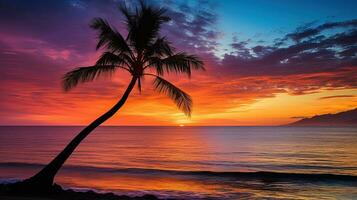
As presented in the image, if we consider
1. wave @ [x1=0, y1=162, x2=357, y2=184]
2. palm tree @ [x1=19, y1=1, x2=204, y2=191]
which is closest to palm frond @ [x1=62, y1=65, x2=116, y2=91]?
palm tree @ [x1=19, y1=1, x2=204, y2=191]

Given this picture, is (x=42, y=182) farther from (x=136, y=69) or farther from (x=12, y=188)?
(x=136, y=69)

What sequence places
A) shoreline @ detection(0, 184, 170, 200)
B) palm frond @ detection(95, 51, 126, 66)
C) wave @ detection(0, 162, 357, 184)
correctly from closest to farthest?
shoreline @ detection(0, 184, 170, 200) → palm frond @ detection(95, 51, 126, 66) → wave @ detection(0, 162, 357, 184)

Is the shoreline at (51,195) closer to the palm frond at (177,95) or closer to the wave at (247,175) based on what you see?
the palm frond at (177,95)

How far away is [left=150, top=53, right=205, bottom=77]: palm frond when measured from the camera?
15.6 m

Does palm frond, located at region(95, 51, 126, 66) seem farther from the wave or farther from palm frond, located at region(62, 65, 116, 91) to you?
the wave

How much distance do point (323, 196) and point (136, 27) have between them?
541 inches

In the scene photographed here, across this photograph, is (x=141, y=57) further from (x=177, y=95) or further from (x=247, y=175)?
(x=247, y=175)

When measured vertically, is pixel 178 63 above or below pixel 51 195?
above

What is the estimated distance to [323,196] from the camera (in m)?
20.1

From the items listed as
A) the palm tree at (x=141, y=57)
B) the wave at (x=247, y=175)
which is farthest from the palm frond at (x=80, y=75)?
the wave at (x=247, y=175)

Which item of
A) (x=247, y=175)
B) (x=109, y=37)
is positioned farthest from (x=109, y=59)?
(x=247, y=175)

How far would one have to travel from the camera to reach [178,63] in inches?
612

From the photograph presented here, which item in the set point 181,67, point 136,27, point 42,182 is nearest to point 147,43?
point 136,27

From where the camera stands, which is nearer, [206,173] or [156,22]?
[156,22]
